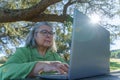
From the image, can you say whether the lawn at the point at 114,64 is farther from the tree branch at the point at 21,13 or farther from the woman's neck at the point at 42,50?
the tree branch at the point at 21,13

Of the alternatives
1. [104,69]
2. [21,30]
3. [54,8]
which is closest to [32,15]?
[54,8]

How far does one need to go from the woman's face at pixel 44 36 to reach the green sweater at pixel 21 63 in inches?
2.9

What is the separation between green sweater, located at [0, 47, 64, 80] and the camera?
1.31 m

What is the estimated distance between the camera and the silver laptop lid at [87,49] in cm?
105

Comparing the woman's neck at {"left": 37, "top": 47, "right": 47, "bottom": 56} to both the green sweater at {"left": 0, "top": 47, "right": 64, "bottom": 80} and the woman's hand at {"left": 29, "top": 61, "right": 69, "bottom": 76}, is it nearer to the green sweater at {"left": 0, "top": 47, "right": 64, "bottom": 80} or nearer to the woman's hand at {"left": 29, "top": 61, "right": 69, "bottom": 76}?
the green sweater at {"left": 0, "top": 47, "right": 64, "bottom": 80}

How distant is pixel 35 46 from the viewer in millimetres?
1827

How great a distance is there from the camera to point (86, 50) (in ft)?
3.72

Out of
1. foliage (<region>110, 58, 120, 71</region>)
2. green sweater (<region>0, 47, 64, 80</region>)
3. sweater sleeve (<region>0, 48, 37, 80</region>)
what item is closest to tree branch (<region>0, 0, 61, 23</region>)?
foliage (<region>110, 58, 120, 71</region>)

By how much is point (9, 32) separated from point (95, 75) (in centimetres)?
935

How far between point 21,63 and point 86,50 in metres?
0.49

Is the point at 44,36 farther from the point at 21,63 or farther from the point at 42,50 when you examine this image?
the point at 21,63

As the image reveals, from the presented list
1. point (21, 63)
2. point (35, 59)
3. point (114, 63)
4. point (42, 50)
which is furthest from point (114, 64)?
point (21, 63)

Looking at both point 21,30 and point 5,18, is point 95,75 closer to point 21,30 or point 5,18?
point 5,18

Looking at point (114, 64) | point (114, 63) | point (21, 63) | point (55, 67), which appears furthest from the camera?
point (114, 63)
